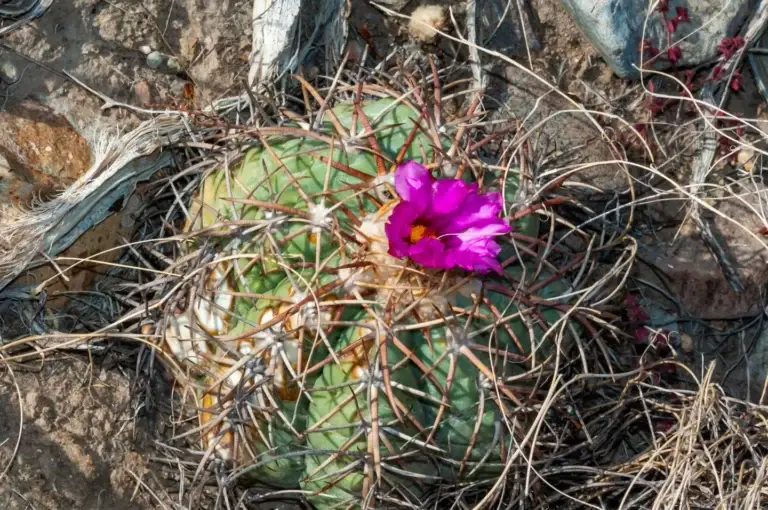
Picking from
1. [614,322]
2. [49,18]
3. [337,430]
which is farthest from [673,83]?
[49,18]

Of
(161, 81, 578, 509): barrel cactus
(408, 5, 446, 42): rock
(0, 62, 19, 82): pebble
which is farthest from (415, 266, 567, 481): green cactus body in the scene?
(0, 62, 19, 82): pebble

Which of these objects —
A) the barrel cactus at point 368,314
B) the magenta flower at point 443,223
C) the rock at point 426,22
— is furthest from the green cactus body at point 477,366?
the rock at point 426,22

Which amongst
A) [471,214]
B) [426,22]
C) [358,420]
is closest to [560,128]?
[426,22]

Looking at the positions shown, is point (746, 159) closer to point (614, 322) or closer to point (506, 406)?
point (614, 322)

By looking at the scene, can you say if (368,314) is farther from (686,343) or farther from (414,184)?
(686,343)

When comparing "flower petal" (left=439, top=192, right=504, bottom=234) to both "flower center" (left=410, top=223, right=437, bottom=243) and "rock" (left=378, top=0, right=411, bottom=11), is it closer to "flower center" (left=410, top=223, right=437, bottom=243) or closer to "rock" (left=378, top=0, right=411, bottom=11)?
"flower center" (left=410, top=223, right=437, bottom=243)

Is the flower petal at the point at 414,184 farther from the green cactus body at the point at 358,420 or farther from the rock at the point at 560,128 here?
the rock at the point at 560,128
